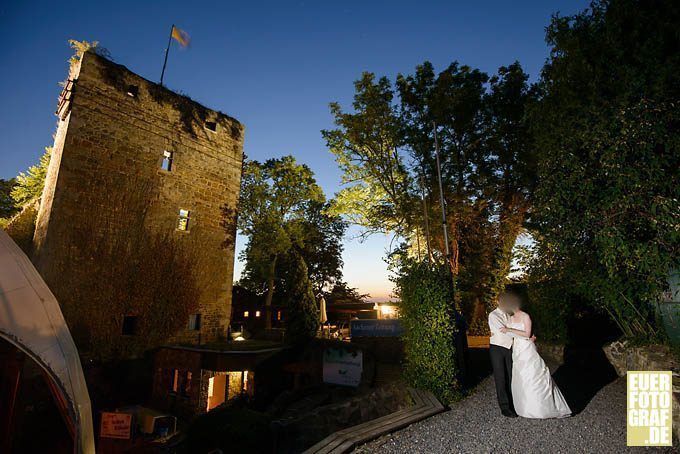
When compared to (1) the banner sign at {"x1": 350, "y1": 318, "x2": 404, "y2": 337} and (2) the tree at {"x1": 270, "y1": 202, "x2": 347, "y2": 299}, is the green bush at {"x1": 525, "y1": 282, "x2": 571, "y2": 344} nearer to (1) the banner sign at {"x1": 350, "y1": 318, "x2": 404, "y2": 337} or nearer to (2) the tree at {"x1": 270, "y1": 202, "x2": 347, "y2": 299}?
(1) the banner sign at {"x1": 350, "y1": 318, "x2": 404, "y2": 337}

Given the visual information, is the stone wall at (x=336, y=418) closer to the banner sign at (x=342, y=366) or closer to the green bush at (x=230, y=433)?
the green bush at (x=230, y=433)

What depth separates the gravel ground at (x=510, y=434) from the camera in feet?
13.4

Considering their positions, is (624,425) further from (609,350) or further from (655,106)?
(655,106)

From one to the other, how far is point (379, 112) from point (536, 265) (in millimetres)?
9307

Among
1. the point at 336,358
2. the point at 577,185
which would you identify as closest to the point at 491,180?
the point at 577,185

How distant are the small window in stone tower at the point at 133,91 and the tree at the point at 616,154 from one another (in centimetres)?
1533

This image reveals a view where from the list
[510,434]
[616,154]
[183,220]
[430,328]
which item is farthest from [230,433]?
[183,220]

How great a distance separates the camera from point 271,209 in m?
21.3

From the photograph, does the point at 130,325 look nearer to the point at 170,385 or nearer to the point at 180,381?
the point at 170,385

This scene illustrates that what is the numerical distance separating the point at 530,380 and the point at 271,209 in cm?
1829

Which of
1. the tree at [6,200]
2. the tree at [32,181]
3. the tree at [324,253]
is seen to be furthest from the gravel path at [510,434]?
the tree at [6,200]

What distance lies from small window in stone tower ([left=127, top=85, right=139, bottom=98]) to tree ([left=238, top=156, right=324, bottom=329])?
26.5ft

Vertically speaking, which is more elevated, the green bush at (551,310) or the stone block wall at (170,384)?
the green bush at (551,310)

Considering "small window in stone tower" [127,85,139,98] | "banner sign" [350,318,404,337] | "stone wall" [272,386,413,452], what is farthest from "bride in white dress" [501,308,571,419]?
"small window in stone tower" [127,85,139,98]
